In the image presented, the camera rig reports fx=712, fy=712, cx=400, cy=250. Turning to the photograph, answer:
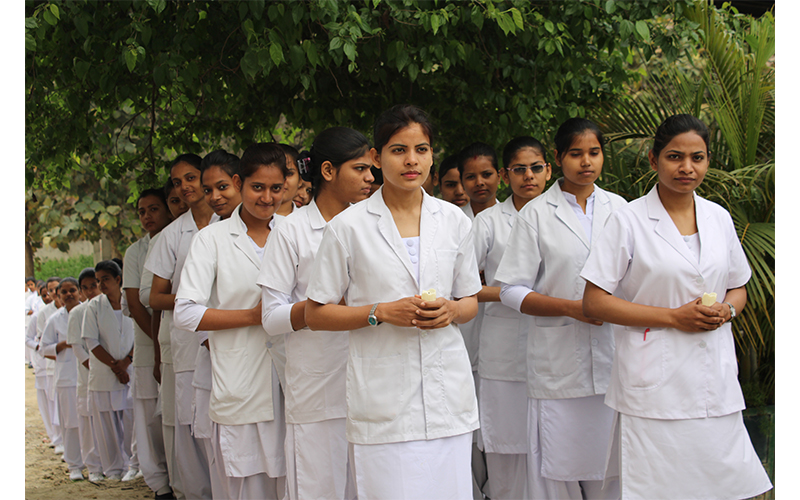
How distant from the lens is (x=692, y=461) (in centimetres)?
295

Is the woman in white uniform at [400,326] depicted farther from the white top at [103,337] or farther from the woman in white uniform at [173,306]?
the white top at [103,337]

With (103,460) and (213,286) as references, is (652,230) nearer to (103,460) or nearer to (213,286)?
(213,286)

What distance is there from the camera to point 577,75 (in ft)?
18.3

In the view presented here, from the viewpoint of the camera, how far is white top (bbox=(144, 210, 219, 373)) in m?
4.57

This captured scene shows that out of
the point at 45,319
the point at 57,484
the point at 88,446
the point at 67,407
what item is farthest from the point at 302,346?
the point at 45,319

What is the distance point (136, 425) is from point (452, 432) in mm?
3914

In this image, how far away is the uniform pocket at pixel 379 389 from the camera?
2707 mm

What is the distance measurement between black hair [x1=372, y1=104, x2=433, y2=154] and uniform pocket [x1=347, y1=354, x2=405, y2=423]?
2.85 ft

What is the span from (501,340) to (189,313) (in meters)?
1.85

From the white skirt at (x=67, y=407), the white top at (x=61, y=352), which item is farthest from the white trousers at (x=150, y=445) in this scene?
the white top at (x=61, y=352)

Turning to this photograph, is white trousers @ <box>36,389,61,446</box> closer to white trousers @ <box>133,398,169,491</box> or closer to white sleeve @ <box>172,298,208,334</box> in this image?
white trousers @ <box>133,398,169,491</box>

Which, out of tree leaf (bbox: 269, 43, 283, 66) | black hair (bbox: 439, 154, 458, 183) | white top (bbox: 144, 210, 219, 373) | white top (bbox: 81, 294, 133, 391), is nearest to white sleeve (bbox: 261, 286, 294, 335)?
white top (bbox: 144, 210, 219, 373)

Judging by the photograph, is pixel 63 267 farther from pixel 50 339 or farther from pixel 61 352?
pixel 61 352

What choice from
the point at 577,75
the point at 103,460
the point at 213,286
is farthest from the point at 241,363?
the point at 103,460
